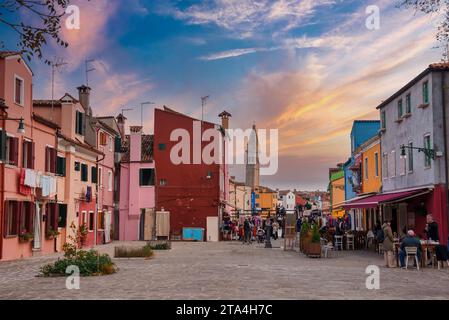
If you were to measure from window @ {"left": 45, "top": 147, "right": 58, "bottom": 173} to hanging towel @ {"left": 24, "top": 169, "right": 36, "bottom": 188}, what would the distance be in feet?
8.66

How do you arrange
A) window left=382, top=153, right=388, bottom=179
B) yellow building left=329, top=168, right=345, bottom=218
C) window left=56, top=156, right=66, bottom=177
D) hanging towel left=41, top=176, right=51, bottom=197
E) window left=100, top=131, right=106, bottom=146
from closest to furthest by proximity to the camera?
hanging towel left=41, top=176, right=51, bottom=197 → window left=56, top=156, right=66, bottom=177 → window left=382, top=153, right=388, bottom=179 → window left=100, top=131, right=106, bottom=146 → yellow building left=329, top=168, right=345, bottom=218

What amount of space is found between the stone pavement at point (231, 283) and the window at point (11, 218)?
10.7 feet

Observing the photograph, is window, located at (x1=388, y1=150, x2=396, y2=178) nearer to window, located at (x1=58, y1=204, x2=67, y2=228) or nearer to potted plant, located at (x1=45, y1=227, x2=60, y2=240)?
window, located at (x1=58, y1=204, x2=67, y2=228)

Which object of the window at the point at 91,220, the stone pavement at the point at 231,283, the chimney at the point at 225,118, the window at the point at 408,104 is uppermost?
the chimney at the point at 225,118

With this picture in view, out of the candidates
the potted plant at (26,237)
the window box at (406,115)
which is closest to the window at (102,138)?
the potted plant at (26,237)

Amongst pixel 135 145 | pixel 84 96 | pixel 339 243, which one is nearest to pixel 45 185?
pixel 84 96

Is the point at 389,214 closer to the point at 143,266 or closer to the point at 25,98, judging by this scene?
the point at 143,266

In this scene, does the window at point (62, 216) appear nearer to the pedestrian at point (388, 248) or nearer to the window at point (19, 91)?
the window at point (19, 91)

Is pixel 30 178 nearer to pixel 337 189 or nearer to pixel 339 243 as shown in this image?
pixel 339 243

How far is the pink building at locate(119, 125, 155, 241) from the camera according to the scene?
49.7 metres

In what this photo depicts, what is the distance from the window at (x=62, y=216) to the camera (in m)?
32.7

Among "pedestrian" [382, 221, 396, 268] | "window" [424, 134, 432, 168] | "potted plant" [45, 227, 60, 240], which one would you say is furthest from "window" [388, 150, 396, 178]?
"potted plant" [45, 227, 60, 240]

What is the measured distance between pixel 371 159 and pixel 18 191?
2265 centimetres
